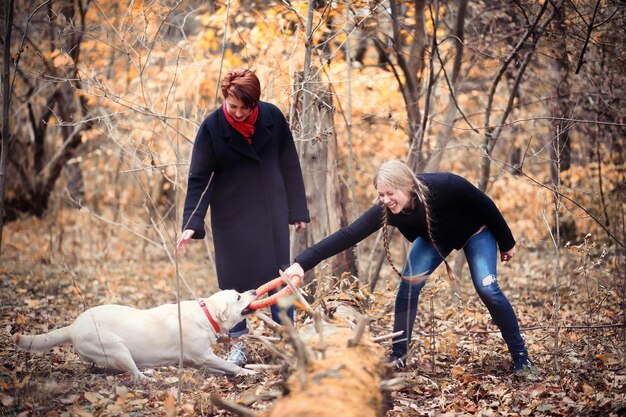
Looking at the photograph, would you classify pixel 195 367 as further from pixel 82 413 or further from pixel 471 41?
pixel 471 41

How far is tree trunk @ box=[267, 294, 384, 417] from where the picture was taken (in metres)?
2.46

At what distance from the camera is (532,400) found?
12.3ft

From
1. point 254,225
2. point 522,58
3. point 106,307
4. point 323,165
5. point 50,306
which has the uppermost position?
point 522,58

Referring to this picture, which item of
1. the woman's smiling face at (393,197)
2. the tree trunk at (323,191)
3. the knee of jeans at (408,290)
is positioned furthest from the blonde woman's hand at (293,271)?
the tree trunk at (323,191)

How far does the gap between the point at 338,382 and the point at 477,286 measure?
1784 mm

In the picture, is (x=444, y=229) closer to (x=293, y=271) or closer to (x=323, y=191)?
(x=293, y=271)

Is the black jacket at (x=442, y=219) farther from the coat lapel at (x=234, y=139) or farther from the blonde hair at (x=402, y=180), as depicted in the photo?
the coat lapel at (x=234, y=139)

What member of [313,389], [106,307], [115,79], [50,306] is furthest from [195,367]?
[115,79]

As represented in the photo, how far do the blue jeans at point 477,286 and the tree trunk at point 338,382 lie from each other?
2.73 feet

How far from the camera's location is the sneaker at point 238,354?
465 centimetres

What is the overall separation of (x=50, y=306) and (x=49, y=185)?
708 cm

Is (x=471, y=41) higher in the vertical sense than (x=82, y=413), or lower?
higher

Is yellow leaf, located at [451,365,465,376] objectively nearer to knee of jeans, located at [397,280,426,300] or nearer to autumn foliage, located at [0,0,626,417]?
autumn foliage, located at [0,0,626,417]

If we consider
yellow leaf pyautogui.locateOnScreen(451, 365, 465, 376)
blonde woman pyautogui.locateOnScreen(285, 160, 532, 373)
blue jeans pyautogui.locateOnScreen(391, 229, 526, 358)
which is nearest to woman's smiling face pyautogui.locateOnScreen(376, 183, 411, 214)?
blonde woman pyautogui.locateOnScreen(285, 160, 532, 373)
